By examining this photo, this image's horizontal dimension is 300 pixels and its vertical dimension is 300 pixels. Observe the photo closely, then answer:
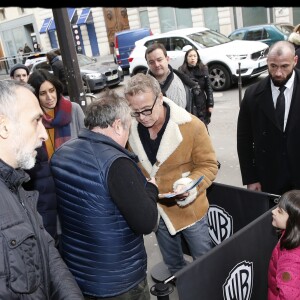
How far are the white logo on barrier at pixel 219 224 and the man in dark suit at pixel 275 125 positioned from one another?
42 centimetres

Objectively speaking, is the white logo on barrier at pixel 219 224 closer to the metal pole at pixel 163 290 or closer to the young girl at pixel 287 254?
the young girl at pixel 287 254

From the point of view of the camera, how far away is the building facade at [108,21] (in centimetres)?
2305

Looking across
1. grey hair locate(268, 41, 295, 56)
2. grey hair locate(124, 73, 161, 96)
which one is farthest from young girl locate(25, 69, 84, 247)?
grey hair locate(268, 41, 295, 56)

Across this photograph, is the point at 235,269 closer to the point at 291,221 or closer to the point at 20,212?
the point at 291,221

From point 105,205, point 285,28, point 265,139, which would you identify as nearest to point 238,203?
point 265,139

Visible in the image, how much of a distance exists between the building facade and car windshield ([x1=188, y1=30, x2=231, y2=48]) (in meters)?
7.01

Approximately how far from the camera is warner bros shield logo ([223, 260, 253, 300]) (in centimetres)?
220

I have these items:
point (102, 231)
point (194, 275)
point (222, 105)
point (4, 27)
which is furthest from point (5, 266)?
point (4, 27)

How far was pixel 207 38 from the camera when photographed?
12.5 m

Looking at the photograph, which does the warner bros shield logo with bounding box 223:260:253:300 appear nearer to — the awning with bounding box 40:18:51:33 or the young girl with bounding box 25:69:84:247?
the young girl with bounding box 25:69:84:247

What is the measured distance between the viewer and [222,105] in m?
9.76

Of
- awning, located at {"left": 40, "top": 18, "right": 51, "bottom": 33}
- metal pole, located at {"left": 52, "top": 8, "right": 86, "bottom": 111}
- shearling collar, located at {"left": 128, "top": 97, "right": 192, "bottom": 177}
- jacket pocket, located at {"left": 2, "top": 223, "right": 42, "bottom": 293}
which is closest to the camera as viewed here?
jacket pocket, located at {"left": 2, "top": 223, "right": 42, "bottom": 293}

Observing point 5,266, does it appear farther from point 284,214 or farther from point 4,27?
point 4,27

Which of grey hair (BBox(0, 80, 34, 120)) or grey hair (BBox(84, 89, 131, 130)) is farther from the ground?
grey hair (BBox(0, 80, 34, 120))
